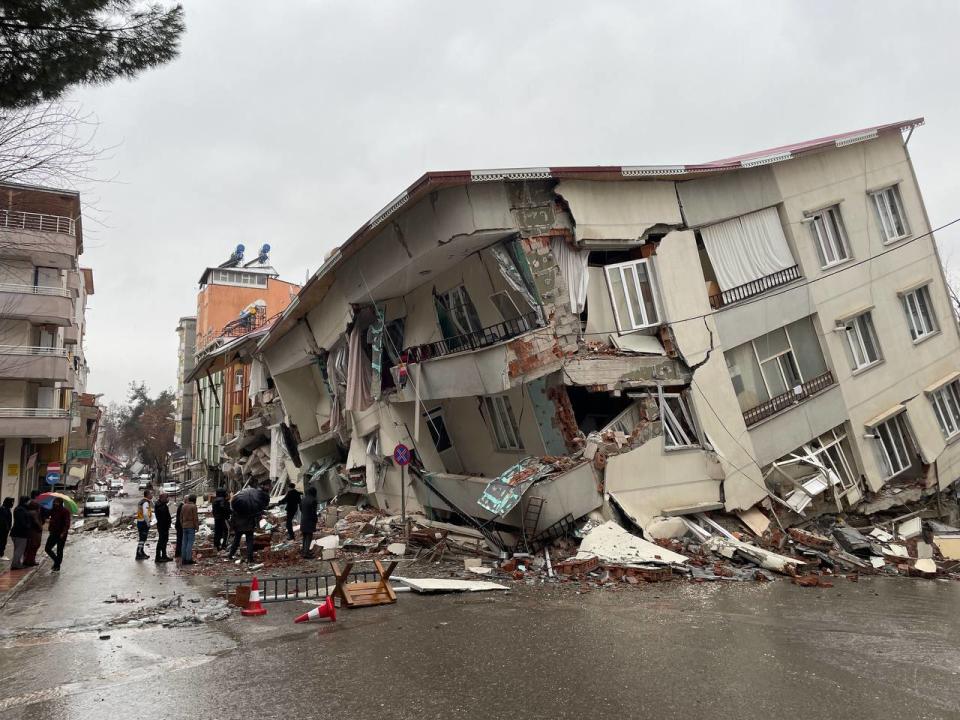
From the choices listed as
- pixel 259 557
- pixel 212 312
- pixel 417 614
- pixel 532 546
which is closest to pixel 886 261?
pixel 532 546

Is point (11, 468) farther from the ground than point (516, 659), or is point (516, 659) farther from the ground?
point (11, 468)

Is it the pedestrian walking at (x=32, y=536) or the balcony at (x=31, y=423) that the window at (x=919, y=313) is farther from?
the balcony at (x=31, y=423)

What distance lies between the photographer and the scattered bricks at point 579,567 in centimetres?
1027

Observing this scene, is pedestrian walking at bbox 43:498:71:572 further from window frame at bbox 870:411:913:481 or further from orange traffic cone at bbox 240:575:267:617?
window frame at bbox 870:411:913:481

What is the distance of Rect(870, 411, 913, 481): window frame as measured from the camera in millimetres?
15602

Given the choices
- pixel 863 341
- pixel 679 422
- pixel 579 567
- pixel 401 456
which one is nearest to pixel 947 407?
pixel 863 341

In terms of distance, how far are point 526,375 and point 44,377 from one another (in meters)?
23.1

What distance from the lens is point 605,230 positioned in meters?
13.0

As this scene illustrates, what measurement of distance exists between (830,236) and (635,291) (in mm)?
6040

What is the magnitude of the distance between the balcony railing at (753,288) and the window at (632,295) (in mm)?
→ 1592

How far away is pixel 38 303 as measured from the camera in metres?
26.8

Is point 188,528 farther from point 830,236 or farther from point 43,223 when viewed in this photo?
point 43,223

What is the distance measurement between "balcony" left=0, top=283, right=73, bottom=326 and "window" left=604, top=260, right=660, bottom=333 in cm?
2412

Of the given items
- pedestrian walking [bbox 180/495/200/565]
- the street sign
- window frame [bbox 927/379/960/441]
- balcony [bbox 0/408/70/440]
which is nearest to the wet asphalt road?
pedestrian walking [bbox 180/495/200/565]
